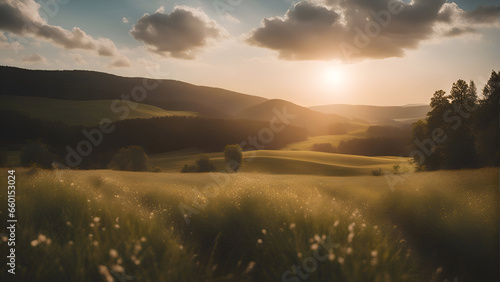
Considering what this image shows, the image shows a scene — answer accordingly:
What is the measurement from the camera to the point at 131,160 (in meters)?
48.7

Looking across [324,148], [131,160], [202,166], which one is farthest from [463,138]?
[324,148]

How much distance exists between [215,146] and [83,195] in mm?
90889

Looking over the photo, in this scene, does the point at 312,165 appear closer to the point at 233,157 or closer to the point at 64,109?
the point at 233,157

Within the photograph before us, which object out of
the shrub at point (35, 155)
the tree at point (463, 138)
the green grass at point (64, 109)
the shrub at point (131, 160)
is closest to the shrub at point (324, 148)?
the shrub at point (131, 160)

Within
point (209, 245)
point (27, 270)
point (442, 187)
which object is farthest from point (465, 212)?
point (27, 270)

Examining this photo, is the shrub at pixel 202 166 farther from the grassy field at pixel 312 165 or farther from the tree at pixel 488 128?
the tree at pixel 488 128

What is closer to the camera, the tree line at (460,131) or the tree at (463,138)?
the tree line at (460,131)

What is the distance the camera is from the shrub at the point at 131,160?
48.8 metres

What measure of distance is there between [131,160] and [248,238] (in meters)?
46.4

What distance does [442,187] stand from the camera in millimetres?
10539

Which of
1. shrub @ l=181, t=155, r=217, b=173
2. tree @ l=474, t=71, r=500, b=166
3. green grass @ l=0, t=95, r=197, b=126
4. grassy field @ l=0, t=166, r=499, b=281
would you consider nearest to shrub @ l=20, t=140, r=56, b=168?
shrub @ l=181, t=155, r=217, b=173

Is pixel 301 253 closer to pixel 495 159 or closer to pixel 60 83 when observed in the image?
pixel 495 159

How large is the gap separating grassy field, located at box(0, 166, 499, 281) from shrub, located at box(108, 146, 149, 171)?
139 ft

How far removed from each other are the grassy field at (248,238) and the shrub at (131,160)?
139ft
